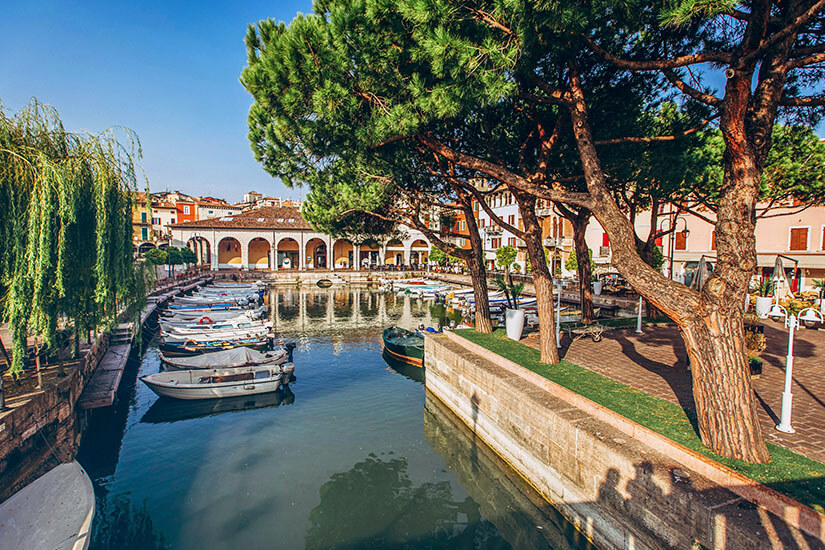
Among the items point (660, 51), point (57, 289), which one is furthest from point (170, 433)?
point (660, 51)

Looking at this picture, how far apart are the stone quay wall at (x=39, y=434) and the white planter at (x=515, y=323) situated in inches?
469

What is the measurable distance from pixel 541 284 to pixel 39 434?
39.8 ft

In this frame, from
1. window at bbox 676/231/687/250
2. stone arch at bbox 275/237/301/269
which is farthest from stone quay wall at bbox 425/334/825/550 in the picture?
stone arch at bbox 275/237/301/269

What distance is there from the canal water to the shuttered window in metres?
22.6

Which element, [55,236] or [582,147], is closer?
[582,147]

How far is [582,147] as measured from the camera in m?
7.42

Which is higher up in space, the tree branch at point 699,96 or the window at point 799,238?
the tree branch at point 699,96

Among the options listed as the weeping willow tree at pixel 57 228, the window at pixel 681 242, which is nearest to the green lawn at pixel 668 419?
the weeping willow tree at pixel 57 228

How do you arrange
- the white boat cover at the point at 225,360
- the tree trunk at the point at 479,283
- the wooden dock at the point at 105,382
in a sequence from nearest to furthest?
1. the wooden dock at the point at 105,382
2. the tree trunk at the point at 479,283
3. the white boat cover at the point at 225,360

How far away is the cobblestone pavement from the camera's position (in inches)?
261

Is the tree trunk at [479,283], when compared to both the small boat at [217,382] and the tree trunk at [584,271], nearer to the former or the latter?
the tree trunk at [584,271]

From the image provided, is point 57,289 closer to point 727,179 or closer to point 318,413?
point 318,413

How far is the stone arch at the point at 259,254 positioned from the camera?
56375 millimetres

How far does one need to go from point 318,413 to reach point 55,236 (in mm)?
8007
